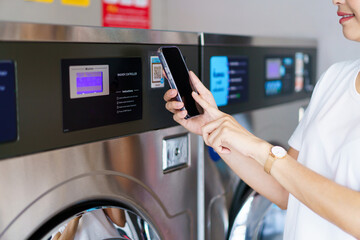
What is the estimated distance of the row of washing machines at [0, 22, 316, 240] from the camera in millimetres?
796

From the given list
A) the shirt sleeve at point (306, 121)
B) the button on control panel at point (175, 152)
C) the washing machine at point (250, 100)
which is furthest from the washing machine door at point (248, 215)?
the shirt sleeve at point (306, 121)

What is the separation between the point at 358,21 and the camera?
34.5 inches

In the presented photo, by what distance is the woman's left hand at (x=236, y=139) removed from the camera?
876 mm

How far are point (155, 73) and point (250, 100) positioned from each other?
1.63ft

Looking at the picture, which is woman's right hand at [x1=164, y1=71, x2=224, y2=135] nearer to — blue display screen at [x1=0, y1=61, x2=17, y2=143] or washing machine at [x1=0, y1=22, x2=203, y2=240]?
washing machine at [x1=0, y1=22, x2=203, y2=240]

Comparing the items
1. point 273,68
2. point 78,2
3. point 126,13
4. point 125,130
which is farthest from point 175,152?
point 126,13

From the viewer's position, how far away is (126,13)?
285 cm

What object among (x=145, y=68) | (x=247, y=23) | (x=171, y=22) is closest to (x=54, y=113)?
(x=145, y=68)

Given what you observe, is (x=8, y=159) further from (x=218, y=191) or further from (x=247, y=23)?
(x=247, y=23)

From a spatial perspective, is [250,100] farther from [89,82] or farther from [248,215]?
[89,82]

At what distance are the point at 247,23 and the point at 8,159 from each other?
1.44m

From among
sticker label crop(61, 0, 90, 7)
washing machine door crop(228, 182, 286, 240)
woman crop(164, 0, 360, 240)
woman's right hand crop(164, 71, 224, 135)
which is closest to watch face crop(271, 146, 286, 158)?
woman crop(164, 0, 360, 240)

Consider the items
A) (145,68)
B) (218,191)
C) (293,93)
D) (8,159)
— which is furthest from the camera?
(293,93)

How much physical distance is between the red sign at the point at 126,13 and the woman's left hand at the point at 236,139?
1931 mm
